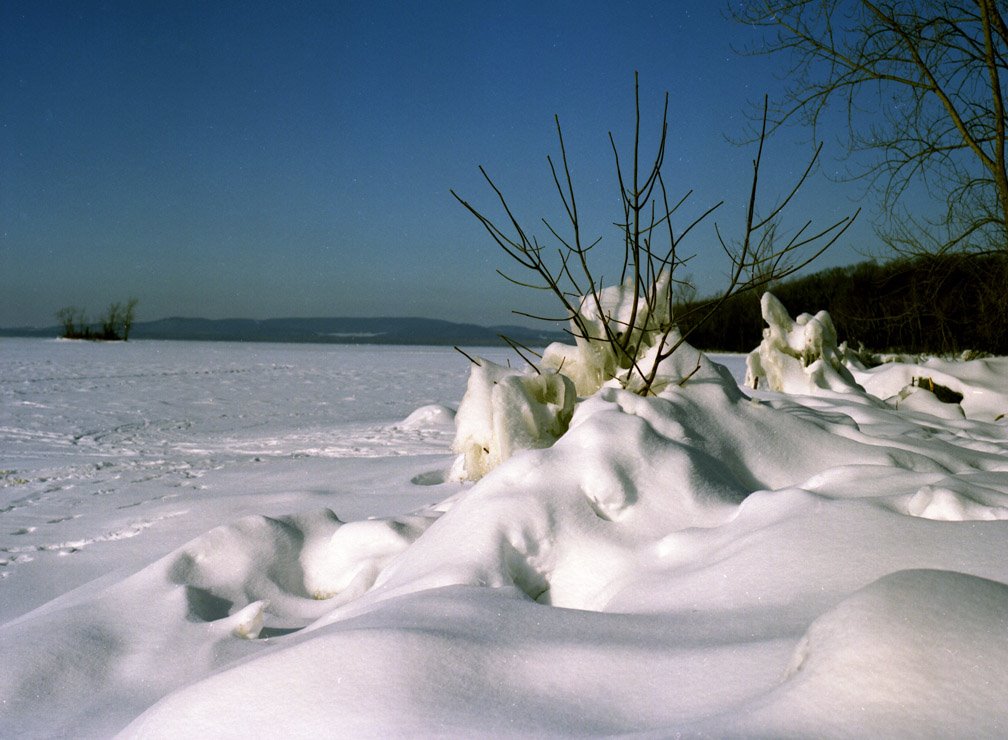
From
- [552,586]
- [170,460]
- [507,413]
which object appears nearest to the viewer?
[552,586]

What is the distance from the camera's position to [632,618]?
1226mm

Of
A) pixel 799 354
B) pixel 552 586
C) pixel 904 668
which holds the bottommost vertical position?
pixel 552 586

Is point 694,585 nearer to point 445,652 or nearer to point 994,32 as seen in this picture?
point 445,652

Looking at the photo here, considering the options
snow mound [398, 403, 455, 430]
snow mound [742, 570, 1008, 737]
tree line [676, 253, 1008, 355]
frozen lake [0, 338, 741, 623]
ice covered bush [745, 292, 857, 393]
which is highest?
tree line [676, 253, 1008, 355]

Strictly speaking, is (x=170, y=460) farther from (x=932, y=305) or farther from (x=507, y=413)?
(x=932, y=305)

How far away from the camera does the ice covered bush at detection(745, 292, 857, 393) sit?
5160mm

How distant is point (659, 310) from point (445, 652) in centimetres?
244

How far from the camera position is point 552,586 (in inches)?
66.1

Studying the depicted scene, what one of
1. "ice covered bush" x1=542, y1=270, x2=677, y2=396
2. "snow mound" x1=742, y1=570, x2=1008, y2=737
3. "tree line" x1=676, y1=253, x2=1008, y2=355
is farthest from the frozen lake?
"snow mound" x1=742, y1=570, x2=1008, y2=737

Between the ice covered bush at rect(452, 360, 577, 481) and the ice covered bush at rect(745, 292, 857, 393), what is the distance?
9.03 feet

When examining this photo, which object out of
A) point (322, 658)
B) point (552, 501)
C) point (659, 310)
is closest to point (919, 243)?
point (659, 310)

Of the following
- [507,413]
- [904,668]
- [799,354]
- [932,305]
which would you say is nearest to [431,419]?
[799,354]

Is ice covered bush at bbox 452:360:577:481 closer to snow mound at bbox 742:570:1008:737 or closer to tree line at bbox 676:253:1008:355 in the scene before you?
tree line at bbox 676:253:1008:355

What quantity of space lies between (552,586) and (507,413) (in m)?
1.23
